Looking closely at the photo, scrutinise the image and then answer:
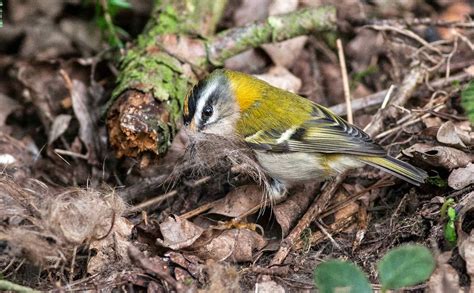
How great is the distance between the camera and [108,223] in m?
3.04

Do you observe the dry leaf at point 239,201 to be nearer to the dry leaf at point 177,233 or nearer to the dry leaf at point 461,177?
the dry leaf at point 177,233

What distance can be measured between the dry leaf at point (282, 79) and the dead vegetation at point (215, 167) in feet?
0.05

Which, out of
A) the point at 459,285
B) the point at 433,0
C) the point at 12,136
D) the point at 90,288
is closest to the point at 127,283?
the point at 90,288

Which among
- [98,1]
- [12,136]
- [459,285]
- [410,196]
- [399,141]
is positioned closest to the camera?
[459,285]

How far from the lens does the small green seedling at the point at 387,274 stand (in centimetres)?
235

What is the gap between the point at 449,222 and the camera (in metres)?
2.88

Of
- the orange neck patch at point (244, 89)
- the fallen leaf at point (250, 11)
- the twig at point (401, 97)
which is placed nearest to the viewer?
the orange neck patch at point (244, 89)

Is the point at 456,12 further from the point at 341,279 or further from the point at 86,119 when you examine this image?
the point at 341,279

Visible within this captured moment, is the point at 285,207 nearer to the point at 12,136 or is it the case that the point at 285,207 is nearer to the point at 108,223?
the point at 108,223

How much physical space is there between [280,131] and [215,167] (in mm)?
459

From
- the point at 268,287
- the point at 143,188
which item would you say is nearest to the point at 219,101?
the point at 143,188

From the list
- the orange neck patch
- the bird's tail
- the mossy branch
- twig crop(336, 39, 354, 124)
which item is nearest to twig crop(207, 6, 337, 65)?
the mossy branch

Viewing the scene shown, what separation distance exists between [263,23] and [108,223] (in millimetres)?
2137

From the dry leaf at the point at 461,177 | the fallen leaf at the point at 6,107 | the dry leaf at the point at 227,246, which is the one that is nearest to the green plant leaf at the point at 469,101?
the dry leaf at the point at 461,177
